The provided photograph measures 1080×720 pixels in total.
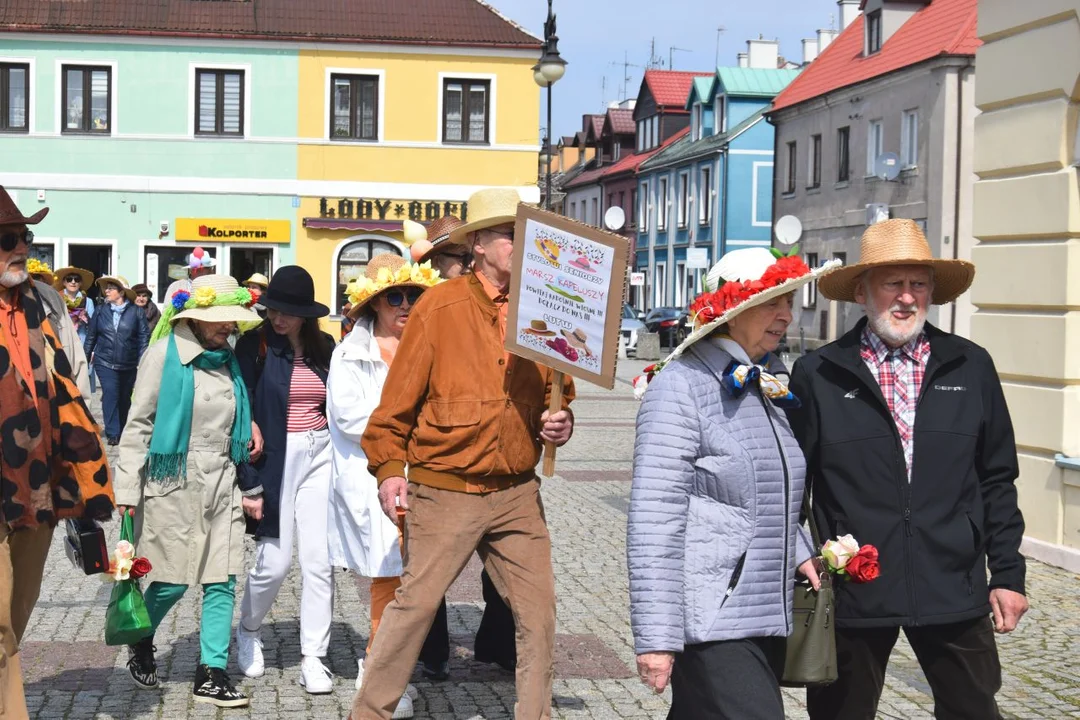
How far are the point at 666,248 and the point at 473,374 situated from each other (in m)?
57.2

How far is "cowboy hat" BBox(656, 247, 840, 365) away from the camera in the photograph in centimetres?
410

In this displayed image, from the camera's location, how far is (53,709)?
6.06 meters

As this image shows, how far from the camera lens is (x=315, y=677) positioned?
20.9 feet

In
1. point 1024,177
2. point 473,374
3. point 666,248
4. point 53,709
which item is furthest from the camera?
point 666,248

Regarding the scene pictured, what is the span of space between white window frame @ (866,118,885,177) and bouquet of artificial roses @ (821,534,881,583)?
3659 cm

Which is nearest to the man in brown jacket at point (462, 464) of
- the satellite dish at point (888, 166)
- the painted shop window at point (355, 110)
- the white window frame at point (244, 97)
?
the satellite dish at point (888, 166)

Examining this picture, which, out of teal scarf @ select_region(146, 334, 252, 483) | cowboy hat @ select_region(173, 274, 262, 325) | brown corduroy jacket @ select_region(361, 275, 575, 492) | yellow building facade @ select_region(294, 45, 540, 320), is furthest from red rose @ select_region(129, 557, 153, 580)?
yellow building facade @ select_region(294, 45, 540, 320)

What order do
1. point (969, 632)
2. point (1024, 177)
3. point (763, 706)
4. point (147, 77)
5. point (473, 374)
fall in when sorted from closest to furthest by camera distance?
point (763, 706) < point (969, 632) < point (473, 374) < point (1024, 177) < point (147, 77)

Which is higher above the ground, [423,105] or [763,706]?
[423,105]

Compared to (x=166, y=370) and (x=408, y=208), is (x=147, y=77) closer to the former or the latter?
(x=408, y=208)

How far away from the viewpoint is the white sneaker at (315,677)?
6.36m

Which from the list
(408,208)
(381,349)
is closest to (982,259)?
(381,349)

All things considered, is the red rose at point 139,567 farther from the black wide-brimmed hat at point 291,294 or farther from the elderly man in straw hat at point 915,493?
the elderly man in straw hat at point 915,493

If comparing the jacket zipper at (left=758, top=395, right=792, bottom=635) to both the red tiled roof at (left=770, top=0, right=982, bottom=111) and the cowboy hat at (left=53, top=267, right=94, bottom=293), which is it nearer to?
the cowboy hat at (left=53, top=267, right=94, bottom=293)
